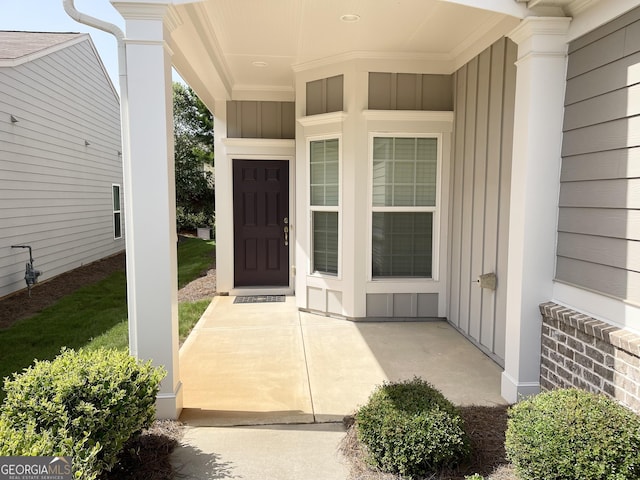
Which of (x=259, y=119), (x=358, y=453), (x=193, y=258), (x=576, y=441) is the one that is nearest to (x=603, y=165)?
(x=576, y=441)

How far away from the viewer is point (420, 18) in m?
3.84

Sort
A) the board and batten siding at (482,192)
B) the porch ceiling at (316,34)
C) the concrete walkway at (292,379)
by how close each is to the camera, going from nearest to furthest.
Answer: the concrete walkway at (292,379) → the porch ceiling at (316,34) → the board and batten siding at (482,192)

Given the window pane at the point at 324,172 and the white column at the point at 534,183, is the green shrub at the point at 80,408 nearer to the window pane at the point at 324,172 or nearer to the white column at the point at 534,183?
the white column at the point at 534,183

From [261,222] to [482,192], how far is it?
3492 millimetres


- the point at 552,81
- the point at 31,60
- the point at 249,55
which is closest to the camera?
the point at 552,81

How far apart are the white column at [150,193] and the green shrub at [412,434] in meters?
1.32

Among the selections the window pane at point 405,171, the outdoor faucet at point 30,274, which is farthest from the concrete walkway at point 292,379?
the outdoor faucet at point 30,274

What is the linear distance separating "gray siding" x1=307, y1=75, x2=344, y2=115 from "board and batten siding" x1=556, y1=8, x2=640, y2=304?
2594mm

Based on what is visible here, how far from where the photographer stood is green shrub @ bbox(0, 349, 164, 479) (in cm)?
180

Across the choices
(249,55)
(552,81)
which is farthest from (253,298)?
(552,81)

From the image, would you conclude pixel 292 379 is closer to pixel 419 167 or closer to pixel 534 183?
pixel 534 183

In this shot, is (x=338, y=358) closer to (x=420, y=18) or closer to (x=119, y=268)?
(x=420, y=18)

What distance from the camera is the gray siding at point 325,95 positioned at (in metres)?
5.05

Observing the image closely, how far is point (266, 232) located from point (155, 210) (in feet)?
13.2
